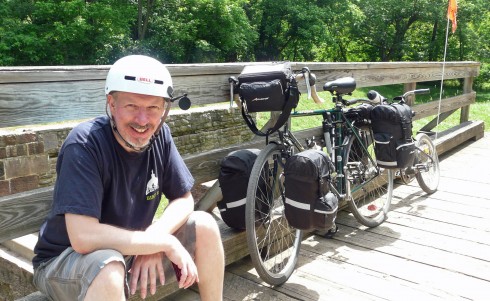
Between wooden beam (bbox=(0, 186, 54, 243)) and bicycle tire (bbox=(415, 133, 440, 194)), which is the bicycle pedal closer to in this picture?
bicycle tire (bbox=(415, 133, 440, 194))

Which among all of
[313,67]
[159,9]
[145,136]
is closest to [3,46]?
[159,9]

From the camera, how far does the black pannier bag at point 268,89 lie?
9.31 feet

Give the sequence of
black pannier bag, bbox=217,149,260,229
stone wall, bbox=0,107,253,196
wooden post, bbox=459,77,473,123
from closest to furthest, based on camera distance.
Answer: black pannier bag, bbox=217,149,260,229, stone wall, bbox=0,107,253,196, wooden post, bbox=459,77,473,123

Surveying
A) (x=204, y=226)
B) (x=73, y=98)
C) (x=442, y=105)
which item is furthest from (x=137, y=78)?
(x=442, y=105)

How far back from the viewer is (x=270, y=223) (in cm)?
312

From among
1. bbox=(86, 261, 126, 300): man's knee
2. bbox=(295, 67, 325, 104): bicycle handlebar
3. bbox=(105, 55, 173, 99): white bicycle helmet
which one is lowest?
bbox=(86, 261, 126, 300): man's knee

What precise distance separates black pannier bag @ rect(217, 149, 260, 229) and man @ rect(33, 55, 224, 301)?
0.63 m

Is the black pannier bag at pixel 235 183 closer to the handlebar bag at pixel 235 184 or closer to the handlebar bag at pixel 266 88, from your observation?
the handlebar bag at pixel 235 184

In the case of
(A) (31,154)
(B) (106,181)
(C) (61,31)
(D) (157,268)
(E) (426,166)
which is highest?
(C) (61,31)

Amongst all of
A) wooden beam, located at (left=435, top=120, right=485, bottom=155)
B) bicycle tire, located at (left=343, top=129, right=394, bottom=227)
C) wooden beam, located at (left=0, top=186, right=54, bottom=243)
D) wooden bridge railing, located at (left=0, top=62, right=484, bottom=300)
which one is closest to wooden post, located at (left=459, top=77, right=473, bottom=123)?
wooden beam, located at (left=435, top=120, right=485, bottom=155)

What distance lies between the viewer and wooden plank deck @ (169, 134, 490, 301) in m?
2.93

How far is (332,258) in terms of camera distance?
3396 mm

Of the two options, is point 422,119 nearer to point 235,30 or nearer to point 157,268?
point 235,30

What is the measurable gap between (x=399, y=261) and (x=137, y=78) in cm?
223
